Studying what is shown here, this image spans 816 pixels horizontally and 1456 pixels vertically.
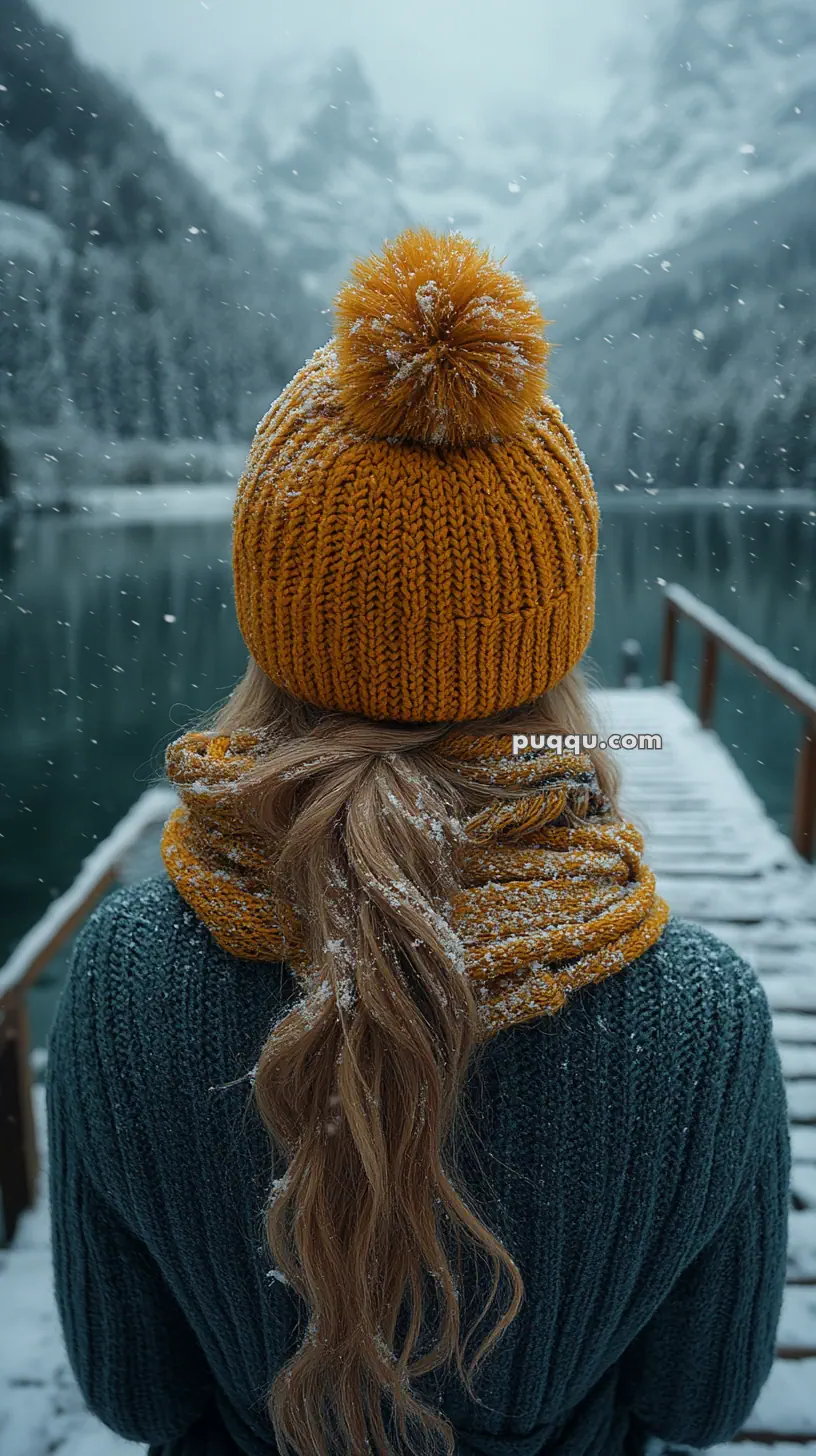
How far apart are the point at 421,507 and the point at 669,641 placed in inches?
303

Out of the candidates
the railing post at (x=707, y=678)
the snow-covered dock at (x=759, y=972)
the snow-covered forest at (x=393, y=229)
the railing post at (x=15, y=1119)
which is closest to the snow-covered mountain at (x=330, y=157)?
the snow-covered forest at (x=393, y=229)

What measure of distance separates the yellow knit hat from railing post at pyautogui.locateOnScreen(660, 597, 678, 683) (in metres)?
7.26

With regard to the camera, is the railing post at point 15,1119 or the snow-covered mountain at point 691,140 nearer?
the railing post at point 15,1119

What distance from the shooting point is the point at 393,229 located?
298 inches

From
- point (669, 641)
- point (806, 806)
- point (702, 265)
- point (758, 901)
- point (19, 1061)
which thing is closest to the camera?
point (19, 1061)

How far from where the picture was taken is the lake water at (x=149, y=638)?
1717 cm

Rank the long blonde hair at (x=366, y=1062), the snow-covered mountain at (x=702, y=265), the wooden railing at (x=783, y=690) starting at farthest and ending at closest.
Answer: the snow-covered mountain at (x=702, y=265)
the wooden railing at (x=783, y=690)
the long blonde hair at (x=366, y=1062)

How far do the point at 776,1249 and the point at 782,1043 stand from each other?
2.44 m

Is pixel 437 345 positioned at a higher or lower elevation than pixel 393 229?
lower

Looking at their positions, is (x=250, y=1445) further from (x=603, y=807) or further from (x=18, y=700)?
(x=18, y=700)

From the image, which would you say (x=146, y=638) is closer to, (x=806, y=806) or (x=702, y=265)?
(x=806, y=806)

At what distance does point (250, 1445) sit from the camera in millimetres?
957

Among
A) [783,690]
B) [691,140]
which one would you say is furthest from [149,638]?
[691,140]
